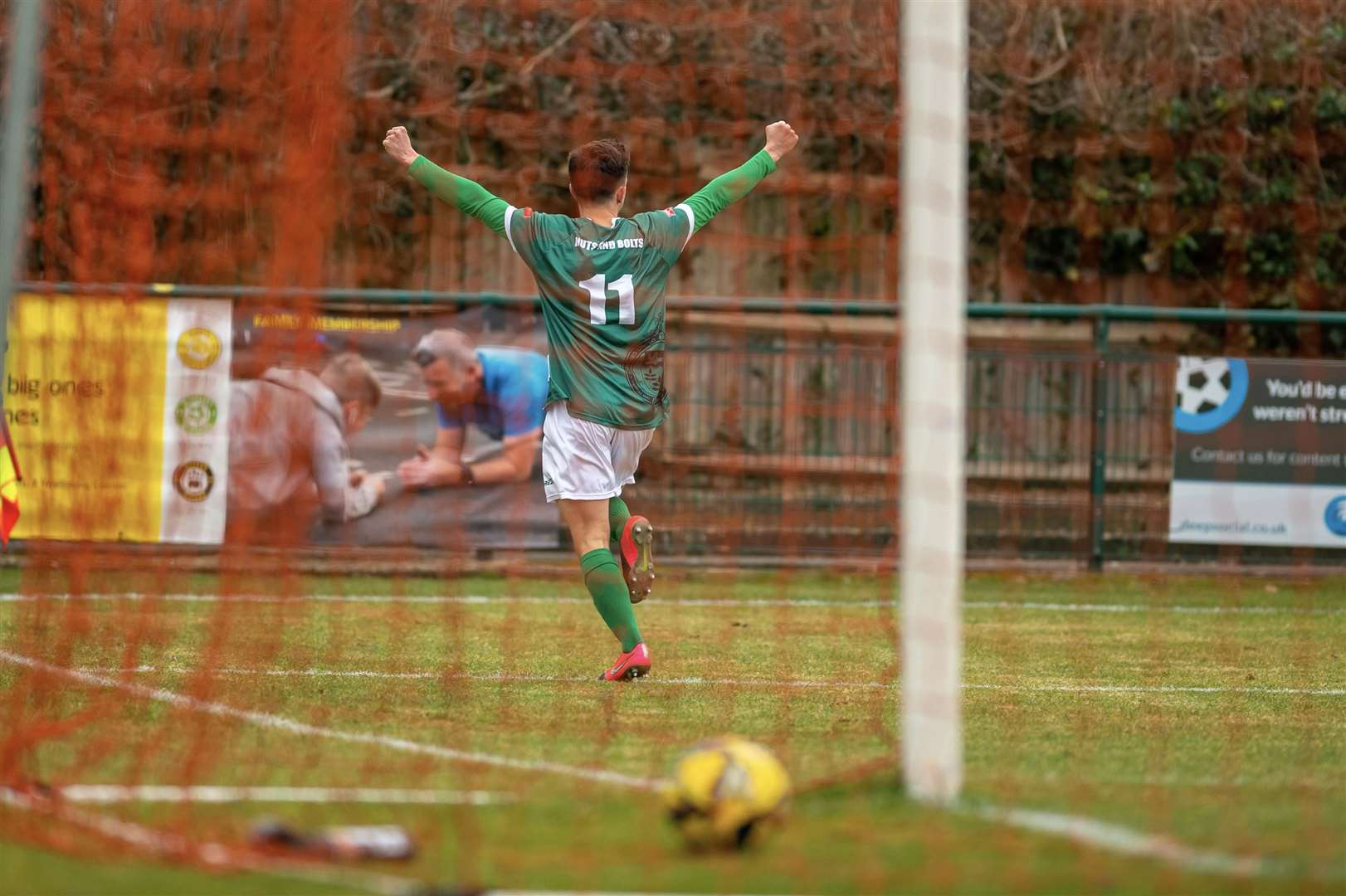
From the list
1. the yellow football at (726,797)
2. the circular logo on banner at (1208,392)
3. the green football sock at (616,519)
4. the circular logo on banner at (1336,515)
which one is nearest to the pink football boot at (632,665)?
the green football sock at (616,519)

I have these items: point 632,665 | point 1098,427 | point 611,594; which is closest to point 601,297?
point 611,594

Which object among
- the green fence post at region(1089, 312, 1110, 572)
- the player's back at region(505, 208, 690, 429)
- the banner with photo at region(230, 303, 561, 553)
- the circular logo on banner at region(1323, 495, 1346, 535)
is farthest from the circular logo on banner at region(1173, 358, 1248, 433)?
the player's back at region(505, 208, 690, 429)

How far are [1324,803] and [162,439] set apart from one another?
8.68 meters

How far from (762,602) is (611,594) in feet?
14.1

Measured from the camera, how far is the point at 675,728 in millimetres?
5879

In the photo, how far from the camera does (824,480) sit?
12883 mm

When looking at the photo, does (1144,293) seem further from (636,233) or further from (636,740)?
(636,740)

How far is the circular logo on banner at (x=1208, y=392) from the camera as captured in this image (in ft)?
41.1

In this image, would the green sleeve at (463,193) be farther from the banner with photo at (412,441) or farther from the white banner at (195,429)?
the white banner at (195,429)

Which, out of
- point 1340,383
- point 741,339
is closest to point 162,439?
point 741,339

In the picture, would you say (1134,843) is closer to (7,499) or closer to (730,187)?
(730,187)

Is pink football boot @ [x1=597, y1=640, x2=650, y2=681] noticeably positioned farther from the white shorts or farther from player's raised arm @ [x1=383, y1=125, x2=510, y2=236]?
player's raised arm @ [x1=383, y1=125, x2=510, y2=236]

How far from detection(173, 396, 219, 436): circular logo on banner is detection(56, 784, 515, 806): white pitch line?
24.2ft

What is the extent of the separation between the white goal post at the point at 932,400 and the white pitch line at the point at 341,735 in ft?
2.62
